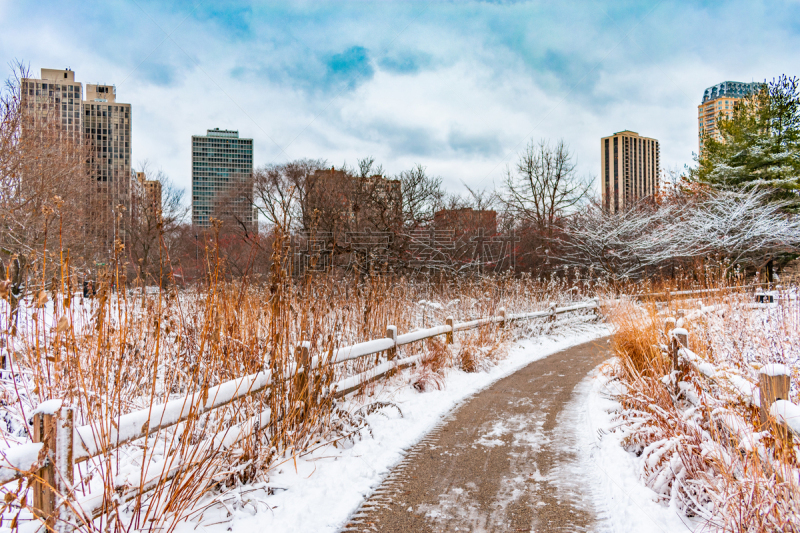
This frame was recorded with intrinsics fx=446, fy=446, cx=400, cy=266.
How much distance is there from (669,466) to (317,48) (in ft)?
29.1

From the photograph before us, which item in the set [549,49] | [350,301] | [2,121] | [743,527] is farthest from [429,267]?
[743,527]

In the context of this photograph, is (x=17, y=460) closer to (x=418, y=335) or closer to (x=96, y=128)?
(x=418, y=335)

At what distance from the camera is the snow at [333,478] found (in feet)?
9.10

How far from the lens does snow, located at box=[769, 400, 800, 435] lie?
2020mm

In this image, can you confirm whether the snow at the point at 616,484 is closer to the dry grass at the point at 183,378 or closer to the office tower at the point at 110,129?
the dry grass at the point at 183,378

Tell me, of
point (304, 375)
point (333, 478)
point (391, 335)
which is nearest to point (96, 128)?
point (391, 335)

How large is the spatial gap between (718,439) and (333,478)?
257 centimetres

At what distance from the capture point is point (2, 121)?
29.5 ft

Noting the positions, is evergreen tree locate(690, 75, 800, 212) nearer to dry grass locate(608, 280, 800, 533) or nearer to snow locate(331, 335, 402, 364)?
dry grass locate(608, 280, 800, 533)

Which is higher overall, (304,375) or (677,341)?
(677,341)

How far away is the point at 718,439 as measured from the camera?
8.41ft

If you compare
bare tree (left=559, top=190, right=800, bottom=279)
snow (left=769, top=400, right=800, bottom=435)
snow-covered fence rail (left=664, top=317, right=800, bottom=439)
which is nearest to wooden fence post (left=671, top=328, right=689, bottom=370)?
snow-covered fence rail (left=664, top=317, right=800, bottom=439)

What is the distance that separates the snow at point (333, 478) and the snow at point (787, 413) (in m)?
2.48

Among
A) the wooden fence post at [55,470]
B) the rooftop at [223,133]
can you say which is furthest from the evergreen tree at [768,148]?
the rooftop at [223,133]
